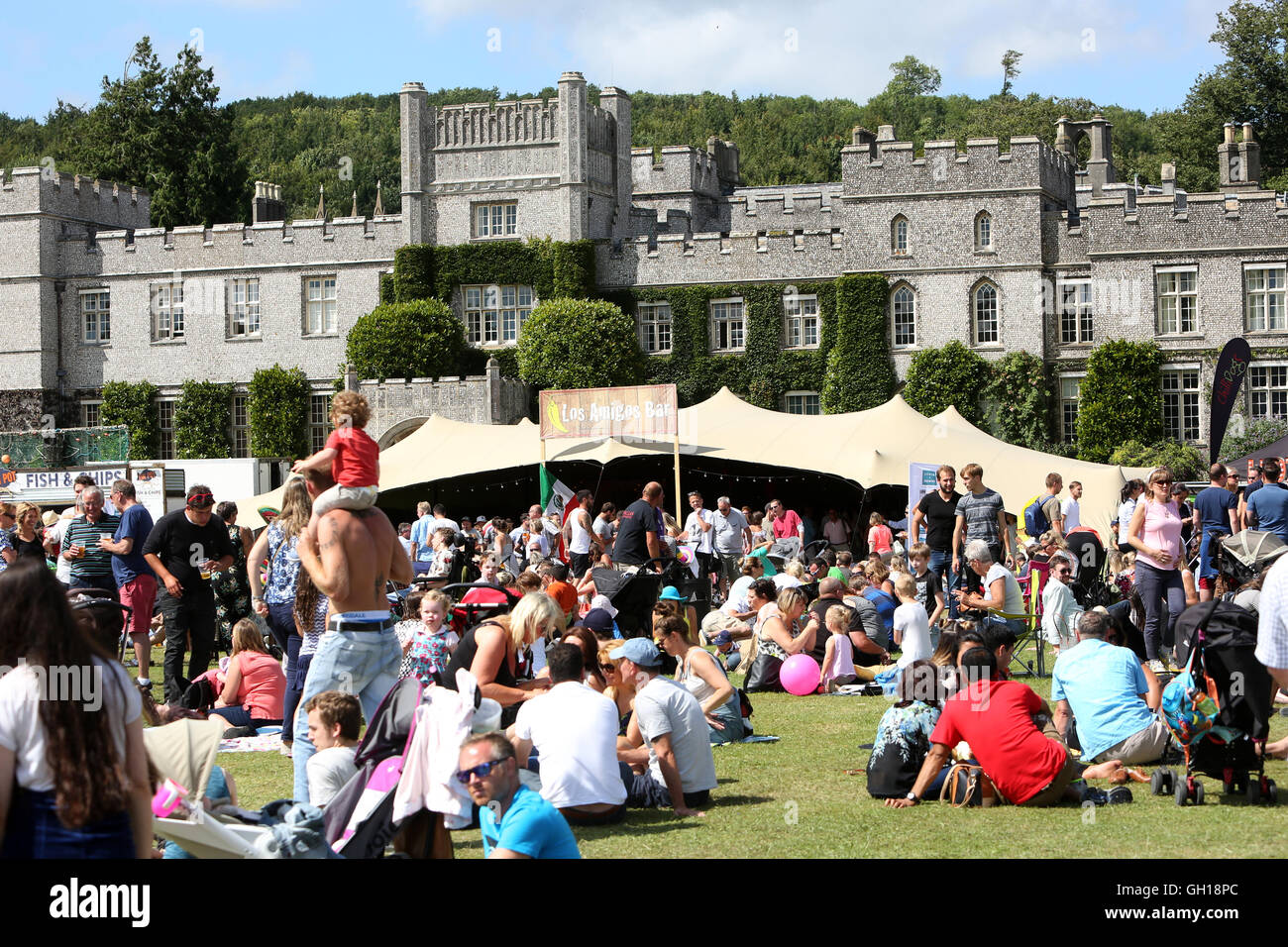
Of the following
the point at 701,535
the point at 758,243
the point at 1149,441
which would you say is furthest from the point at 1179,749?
the point at 758,243

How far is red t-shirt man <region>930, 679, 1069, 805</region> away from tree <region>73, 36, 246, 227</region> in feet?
191

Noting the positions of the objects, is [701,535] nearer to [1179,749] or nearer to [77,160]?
[1179,749]

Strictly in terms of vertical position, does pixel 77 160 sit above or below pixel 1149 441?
above

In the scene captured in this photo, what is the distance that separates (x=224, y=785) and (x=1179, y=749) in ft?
19.1

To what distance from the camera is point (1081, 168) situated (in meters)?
56.8

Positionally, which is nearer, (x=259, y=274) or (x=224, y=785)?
(x=224, y=785)

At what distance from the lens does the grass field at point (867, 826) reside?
7.28m

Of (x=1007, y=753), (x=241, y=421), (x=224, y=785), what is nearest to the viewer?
(x=224, y=785)

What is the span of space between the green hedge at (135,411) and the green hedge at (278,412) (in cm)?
345

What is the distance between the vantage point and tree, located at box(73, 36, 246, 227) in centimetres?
6244

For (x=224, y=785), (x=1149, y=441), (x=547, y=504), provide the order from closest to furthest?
(x=224, y=785) < (x=547, y=504) < (x=1149, y=441)

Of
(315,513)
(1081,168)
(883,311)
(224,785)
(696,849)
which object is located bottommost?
(696,849)

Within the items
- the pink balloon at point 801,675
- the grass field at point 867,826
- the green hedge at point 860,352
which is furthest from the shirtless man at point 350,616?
the green hedge at point 860,352

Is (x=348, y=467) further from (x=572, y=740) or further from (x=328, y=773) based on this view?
(x=572, y=740)
